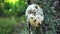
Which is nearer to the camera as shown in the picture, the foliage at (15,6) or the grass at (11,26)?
the grass at (11,26)

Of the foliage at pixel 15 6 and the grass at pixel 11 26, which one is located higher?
the foliage at pixel 15 6

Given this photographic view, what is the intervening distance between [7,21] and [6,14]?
0.74 m

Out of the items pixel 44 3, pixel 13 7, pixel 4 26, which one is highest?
pixel 44 3

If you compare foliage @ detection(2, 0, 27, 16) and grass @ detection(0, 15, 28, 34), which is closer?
grass @ detection(0, 15, 28, 34)

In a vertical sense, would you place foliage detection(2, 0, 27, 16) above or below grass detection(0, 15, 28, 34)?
above

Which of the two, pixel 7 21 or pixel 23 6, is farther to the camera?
pixel 23 6

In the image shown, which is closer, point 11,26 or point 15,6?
point 11,26

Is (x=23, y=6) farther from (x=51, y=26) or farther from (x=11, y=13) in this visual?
(x=51, y=26)

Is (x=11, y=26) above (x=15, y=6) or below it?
below

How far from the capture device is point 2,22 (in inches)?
204

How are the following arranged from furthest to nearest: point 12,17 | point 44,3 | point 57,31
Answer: point 12,17, point 57,31, point 44,3

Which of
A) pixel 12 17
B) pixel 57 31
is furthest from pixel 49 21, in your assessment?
pixel 12 17

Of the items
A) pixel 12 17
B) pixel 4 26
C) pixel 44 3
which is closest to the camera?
pixel 44 3

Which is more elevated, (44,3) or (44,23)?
(44,3)
